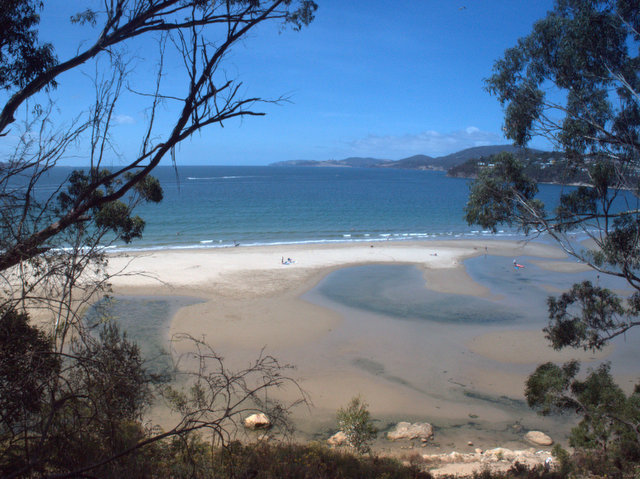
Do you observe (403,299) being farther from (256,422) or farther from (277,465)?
(277,465)

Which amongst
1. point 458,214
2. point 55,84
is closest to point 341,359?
point 55,84

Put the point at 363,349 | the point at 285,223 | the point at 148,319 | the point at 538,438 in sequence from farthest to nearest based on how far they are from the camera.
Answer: the point at 285,223 < the point at 148,319 < the point at 363,349 < the point at 538,438

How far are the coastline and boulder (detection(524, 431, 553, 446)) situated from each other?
0.93ft

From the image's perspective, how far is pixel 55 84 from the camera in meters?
5.11

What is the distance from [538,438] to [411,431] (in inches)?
104

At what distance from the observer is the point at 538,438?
9.41 m

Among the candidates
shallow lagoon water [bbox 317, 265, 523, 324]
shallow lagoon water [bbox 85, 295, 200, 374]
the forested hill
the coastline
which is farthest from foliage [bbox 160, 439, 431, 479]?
shallow lagoon water [bbox 317, 265, 523, 324]

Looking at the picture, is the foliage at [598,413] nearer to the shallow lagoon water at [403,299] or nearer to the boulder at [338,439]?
the boulder at [338,439]

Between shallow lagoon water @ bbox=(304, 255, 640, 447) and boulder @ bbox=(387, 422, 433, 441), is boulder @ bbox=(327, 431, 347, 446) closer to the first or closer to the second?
boulder @ bbox=(387, 422, 433, 441)

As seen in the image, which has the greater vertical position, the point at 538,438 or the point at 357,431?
the point at 357,431

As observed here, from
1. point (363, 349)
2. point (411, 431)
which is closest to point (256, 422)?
point (411, 431)

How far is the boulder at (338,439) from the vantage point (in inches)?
336

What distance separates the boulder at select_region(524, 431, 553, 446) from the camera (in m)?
9.31

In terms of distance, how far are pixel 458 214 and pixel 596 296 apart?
136ft
